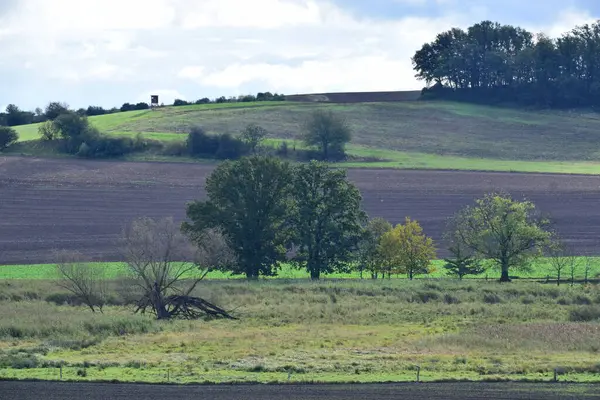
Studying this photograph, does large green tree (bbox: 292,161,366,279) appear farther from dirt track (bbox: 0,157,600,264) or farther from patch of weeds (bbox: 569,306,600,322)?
patch of weeds (bbox: 569,306,600,322)

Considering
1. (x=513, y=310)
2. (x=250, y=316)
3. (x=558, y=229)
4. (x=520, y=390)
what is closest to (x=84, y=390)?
(x=520, y=390)

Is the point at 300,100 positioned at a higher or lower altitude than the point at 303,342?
higher

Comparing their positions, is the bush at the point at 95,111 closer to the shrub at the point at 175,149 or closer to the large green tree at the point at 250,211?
the shrub at the point at 175,149

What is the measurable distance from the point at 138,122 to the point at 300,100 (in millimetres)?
31861

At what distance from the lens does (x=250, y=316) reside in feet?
175

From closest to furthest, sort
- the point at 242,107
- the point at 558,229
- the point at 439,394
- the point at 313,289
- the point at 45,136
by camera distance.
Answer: the point at 439,394 → the point at 313,289 → the point at 558,229 → the point at 45,136 → the point at 242,107

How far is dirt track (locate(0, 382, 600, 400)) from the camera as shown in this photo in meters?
31.6

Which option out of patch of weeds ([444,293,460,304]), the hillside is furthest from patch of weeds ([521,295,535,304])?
the hillside

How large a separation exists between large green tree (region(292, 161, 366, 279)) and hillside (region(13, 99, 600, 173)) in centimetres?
3955

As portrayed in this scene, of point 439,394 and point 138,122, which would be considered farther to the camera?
point 138,122

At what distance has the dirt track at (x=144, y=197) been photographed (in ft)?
275

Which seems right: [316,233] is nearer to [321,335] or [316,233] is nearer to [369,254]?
[369,254]

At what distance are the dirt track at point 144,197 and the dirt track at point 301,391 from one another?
145 feet

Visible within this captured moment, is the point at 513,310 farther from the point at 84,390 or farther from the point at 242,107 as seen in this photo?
the point at 242,107
